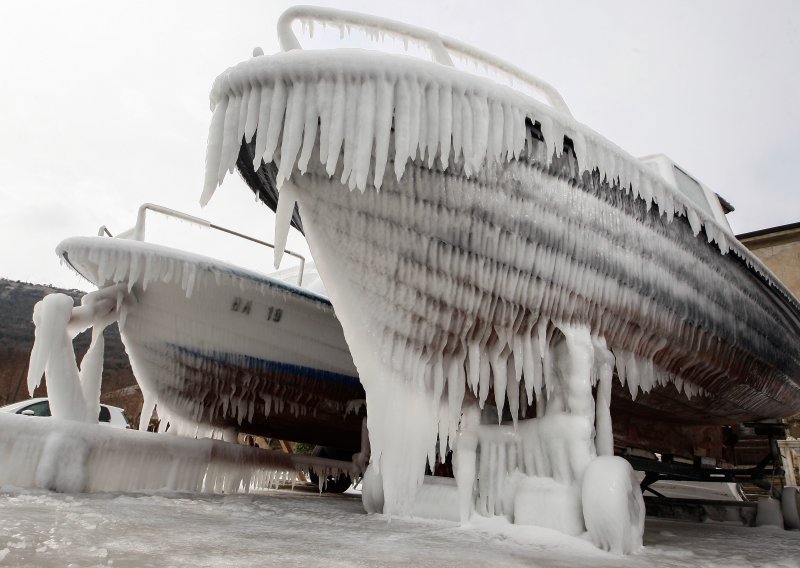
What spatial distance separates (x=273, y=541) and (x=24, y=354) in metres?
27.3

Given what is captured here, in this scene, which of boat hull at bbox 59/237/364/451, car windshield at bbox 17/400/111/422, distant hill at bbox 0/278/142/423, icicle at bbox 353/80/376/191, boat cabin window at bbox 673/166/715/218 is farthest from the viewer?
distant hill at bbox 0/278/142/423

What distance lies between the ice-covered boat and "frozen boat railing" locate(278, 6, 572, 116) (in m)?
0.01

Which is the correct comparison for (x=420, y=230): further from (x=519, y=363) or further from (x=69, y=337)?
(x=69, y=337)

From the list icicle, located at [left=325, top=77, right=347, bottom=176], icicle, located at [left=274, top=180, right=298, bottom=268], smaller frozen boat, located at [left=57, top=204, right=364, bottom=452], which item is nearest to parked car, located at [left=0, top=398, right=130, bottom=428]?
smaller frozen boat, located at [left=57, top=204, right=364, bottom=452]

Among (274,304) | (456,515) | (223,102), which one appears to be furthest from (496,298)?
(274,304)

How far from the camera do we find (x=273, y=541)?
171cm

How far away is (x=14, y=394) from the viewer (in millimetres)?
21578

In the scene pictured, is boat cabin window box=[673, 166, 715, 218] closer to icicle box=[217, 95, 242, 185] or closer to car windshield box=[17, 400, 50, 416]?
icicle box=[217, 95, 242, 185]

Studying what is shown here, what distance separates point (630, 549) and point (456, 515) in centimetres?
87

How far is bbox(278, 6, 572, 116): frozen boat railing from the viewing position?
272cm

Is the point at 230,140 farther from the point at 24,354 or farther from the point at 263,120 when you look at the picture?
the point at 24,354

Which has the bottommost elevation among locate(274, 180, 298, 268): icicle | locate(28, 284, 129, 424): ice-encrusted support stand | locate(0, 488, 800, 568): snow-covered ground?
locate(0, 488, 800, 568): snow-covered ground

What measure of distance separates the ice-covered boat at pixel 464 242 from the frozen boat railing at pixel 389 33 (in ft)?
0.04

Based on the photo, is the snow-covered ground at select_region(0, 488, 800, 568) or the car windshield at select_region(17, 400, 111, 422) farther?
the car windshield at select_region(17, 400, 111, 422)
